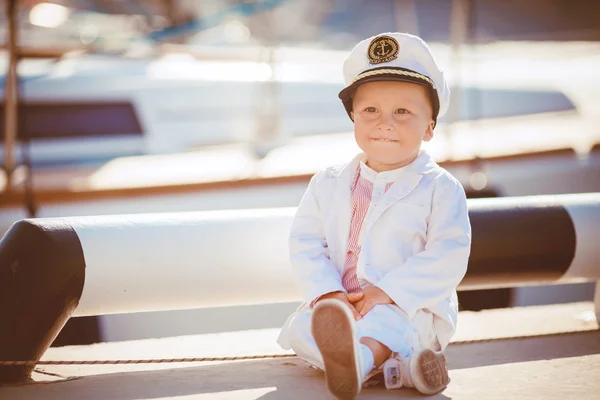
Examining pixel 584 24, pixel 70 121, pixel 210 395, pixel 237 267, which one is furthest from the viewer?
pixel 584 24

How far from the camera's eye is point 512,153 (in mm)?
4703

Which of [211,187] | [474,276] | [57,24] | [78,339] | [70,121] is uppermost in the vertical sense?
[57,24]

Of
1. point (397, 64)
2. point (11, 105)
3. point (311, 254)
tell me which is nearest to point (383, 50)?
point (397, 64)

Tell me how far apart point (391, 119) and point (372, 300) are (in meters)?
0.46

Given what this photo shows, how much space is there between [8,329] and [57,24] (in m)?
4.22

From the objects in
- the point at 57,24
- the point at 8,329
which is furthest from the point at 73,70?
the point at 8,329

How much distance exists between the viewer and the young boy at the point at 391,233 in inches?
81.1

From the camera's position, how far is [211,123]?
192 inches

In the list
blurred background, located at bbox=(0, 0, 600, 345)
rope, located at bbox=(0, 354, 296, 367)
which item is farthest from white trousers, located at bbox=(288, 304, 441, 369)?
blurred background, located at bbox=(0, 0, 600, 345)

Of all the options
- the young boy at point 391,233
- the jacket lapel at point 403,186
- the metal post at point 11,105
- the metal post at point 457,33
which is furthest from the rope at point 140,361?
the metal post at point 457,33

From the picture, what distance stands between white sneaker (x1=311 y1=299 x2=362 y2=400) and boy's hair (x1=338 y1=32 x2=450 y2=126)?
62 centimetres

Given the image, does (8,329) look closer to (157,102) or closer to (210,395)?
(210,395)

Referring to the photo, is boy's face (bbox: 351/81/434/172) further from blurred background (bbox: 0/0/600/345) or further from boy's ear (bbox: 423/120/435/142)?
blurred background (bbox: 0/0/600/345)

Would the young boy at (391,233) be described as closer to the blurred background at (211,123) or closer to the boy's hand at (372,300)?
the boy's hand at (372,300)
